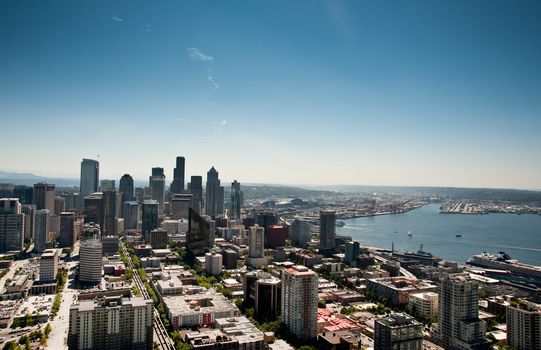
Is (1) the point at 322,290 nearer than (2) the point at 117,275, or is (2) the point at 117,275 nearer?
(1) the point at 322,290

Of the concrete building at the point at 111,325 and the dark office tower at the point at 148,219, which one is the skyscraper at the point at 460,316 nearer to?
the concrete building at the point at 111,325

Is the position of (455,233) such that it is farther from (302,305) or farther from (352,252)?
(302,305)

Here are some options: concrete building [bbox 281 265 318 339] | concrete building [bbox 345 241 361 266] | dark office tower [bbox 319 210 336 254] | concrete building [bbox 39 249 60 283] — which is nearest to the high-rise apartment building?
dark office tower [bbox 319 210 336 254]

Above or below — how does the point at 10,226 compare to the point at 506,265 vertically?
above

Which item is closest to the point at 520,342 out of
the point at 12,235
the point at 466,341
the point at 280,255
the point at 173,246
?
the point at 466,341

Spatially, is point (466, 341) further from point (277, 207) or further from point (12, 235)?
point (277, 207)

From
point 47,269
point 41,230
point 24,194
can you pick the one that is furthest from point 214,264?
point 24,194

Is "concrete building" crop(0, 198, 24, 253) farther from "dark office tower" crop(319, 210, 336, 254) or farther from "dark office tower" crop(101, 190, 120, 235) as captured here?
"dark office tower" crop(319, 210, 336, 254)
